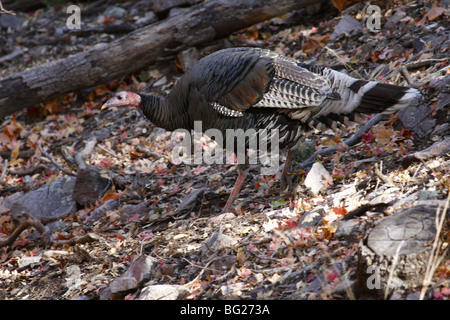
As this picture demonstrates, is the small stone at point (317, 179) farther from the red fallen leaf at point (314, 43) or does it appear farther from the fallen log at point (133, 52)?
the fallen log at point (133, 52)

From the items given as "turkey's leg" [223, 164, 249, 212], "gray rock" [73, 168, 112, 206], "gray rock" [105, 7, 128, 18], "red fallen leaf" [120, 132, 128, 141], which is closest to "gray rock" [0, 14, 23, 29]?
"gray rock" [105, 7, 128, 18]

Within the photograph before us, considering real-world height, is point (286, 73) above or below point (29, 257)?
above

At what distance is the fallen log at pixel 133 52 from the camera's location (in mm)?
7262

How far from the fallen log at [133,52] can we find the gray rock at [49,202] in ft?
7.42

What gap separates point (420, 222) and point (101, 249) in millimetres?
2842

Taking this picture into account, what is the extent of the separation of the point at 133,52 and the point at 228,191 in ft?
11.1

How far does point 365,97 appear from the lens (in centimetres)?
412

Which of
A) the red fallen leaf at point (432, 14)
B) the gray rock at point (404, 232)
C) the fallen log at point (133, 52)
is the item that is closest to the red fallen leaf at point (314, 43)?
the fallen log at point (133, 52)

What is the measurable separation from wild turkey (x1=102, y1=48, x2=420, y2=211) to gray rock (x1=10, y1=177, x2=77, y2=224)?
2.01 metres

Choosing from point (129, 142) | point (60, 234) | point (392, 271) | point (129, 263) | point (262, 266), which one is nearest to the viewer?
point (392, 271)

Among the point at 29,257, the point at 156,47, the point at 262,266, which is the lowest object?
the point at 29,257

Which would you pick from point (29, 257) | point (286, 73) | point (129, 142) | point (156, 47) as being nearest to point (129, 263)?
point (29, 257)

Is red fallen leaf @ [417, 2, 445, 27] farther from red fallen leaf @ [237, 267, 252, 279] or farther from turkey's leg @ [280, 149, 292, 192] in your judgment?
red fallen leaf @ [237, 267, 252, 279]

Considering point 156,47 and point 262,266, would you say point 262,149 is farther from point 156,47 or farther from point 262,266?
point 156,47
